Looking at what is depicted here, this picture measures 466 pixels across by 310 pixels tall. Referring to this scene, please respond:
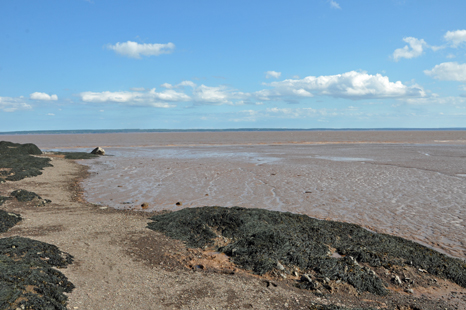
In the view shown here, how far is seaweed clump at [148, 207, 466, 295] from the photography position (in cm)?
650

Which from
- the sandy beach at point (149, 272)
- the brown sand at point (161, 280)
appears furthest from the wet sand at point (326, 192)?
the brown sand at point (161, 280)

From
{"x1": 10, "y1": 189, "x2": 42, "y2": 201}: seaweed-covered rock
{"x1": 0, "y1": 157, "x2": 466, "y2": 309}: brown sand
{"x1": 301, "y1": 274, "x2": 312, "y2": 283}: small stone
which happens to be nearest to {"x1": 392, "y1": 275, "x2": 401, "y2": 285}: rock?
{"x1": 0, "y1": 157, "x2": 466, "y2": 309}: brown sand

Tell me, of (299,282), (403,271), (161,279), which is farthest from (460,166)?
(161,279)

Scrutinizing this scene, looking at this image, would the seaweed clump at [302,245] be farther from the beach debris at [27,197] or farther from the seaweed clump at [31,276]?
the beach debris at [27,197]

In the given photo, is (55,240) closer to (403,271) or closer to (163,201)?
(163,201)

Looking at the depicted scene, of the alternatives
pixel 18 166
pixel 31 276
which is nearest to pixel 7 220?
pixel 31 276

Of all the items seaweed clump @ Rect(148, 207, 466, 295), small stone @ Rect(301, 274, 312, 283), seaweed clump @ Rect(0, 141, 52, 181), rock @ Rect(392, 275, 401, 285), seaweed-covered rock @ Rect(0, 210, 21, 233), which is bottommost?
rock @ Rect(392, 275, 401, 285)

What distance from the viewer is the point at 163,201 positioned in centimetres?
1329

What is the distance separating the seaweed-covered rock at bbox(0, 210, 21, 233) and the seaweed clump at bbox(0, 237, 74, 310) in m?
2.42

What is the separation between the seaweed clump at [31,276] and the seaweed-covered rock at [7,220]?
7.93ft

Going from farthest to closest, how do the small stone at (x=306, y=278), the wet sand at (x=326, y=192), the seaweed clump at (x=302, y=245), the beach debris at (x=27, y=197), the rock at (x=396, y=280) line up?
the beach debris at (x=27, y=197) < the wet sand at (x=326, y=192) < the seaweed clump at (x=302, y=245) < the rock at (x=396, y=280) < the small stone at (x=306, y=278)

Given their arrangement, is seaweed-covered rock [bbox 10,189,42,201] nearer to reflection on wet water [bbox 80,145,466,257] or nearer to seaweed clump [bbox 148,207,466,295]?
reflection on wet water [bbox 80,145,466,257]

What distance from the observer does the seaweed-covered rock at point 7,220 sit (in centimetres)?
853

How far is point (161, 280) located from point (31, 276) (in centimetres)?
214
